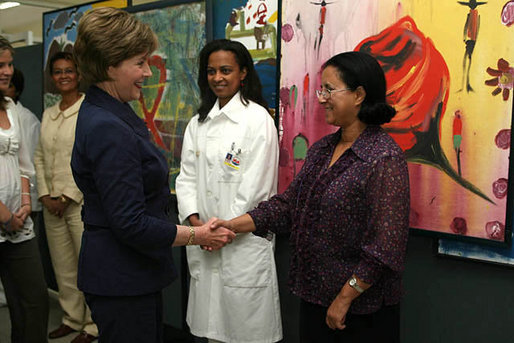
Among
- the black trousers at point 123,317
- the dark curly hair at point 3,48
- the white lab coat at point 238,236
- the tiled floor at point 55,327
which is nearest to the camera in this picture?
the black trousers at point 123,317

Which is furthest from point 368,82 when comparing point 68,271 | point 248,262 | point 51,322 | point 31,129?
point 51,322

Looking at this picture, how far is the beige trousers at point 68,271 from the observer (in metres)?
3.30

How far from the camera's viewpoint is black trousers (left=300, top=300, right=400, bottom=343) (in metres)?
1.69

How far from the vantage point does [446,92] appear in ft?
6.18

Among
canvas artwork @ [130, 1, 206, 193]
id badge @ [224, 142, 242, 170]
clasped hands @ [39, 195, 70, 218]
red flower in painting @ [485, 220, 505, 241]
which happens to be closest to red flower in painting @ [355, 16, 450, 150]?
red flower in painting @ [485, 220, 505, 241]

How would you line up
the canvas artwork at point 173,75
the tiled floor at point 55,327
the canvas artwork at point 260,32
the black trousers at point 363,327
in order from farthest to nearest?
1. the tiled floor at point 55,327
2. the canvas artwork at point 173,75
3. the canvas artwork at point 260,32
4. the black trousers at point 363,327

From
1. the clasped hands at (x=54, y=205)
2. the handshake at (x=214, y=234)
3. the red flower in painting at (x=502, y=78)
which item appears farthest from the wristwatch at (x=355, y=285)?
the clasped hands at (x=54, y=205)

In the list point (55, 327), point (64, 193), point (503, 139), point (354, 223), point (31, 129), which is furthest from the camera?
point (31, 129)

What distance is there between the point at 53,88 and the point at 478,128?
3020 mm

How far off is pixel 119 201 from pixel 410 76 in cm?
120

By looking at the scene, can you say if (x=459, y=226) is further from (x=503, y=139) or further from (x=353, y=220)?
(x=353, y=220)

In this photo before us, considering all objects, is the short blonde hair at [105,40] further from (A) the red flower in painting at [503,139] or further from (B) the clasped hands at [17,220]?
(A) the red flower in painting at [503,139]

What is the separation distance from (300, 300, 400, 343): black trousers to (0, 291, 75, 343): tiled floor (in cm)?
212

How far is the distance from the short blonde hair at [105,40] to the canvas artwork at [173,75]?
4.24 feet
